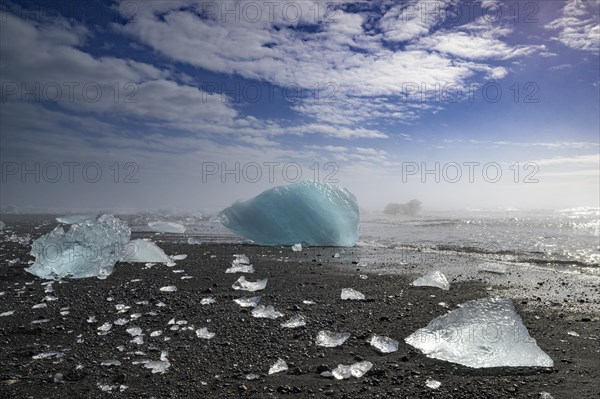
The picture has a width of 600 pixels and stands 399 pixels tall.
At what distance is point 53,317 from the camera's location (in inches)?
139

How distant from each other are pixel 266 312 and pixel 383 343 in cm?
115

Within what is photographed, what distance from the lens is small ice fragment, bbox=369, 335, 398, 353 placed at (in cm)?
284

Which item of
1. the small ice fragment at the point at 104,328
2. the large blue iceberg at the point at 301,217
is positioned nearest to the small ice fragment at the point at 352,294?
the small ice fragment at the point at 104,328

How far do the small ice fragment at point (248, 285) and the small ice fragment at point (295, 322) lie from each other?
3.92 ft

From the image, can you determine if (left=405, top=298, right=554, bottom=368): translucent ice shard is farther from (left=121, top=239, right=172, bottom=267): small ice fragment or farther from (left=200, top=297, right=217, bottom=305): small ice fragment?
(left=121, top=239, right=172, bottom=267): small ice fragment

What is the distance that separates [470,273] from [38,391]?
533cm

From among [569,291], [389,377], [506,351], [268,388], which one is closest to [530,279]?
[569,291]

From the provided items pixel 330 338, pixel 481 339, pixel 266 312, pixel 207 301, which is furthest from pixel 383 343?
pixel 207 301

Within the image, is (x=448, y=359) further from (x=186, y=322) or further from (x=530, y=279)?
(x=530, y=279)

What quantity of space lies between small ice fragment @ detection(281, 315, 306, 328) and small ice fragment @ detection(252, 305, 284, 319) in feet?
0.58

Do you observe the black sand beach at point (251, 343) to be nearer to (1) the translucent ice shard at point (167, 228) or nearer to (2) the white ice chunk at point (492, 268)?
(2) the white ice chunk at point (492, 268)

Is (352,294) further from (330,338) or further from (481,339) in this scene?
(481,339)

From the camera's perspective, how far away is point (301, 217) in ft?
30.5

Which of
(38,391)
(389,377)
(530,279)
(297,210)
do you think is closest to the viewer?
(38,391)
